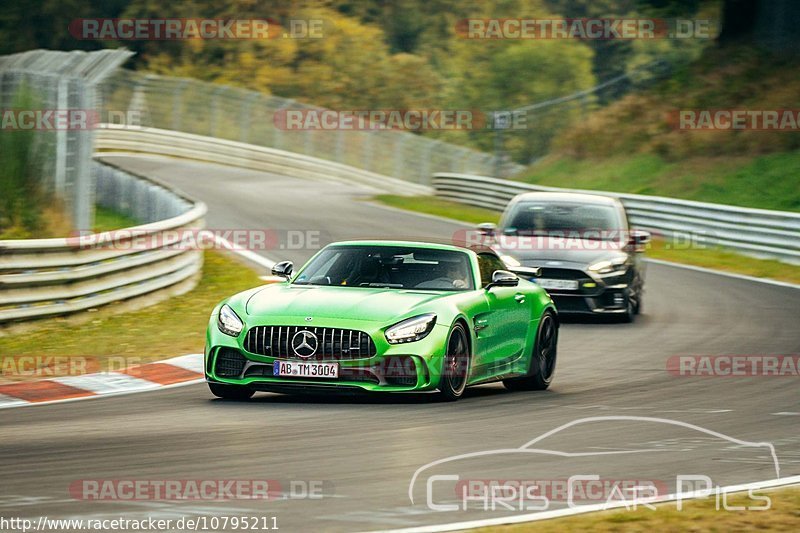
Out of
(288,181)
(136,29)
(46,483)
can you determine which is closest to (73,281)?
(46,483)

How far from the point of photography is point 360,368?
10.7 metres

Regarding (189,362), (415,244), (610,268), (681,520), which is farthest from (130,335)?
(681,520)

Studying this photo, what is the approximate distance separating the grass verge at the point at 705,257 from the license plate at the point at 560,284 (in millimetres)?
7727

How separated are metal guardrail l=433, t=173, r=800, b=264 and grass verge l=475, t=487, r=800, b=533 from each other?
65.1 feet

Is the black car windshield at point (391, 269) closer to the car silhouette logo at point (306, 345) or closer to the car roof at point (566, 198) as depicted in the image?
the car silhouette logo at point (306, 345)

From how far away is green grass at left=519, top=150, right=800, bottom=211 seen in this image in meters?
34.5

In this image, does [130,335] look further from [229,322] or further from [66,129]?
[66,129]

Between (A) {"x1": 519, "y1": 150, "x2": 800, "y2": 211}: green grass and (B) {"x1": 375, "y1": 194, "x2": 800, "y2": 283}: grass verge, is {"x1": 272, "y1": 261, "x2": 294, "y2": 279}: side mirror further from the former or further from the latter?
(A) {"x1": 519, "y1": 150, "x2": 800, "y2": 211}: green grass

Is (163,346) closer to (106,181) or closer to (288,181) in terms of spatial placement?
(106,181)

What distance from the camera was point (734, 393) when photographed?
12141 millimetres

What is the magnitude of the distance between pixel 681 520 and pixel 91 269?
1029 cm

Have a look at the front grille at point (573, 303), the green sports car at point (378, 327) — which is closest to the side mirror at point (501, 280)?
the green sports car at point (378, 327)

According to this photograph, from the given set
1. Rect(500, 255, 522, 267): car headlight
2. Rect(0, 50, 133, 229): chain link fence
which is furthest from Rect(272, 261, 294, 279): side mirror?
Rect(0, 50, 133, 229): chain link fence

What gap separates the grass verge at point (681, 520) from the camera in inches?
260
